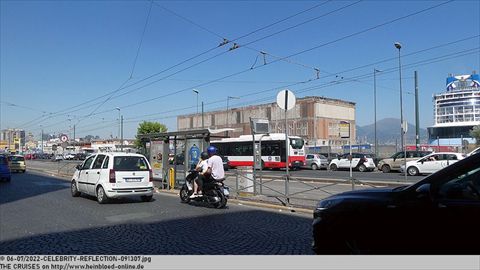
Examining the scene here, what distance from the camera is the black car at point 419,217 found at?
11.8 feet

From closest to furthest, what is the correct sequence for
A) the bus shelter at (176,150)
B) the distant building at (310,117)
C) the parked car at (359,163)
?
1. the bus shelter at (176,150)
2. the parked car at (359,163)
3. the distant building at (310,117)

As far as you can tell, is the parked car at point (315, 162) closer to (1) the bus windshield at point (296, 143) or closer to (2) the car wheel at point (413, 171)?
(1) the bus windshield at point (296, 143)

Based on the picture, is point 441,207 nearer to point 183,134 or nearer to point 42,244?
point 42,244

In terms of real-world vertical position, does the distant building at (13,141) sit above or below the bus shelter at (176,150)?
above

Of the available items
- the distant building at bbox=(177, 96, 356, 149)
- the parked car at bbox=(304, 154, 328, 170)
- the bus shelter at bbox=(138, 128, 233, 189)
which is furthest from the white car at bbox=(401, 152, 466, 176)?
the distant building at bbox=(177, 96, 356, 149)

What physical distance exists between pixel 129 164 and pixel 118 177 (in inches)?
23.6

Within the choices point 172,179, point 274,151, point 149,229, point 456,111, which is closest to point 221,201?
point 149,229

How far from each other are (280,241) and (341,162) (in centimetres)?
3224

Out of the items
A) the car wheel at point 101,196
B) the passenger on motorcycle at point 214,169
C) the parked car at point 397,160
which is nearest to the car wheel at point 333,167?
the parked car at point 397,160

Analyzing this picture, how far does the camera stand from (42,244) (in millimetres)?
7047

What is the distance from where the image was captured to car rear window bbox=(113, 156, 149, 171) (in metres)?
13.2

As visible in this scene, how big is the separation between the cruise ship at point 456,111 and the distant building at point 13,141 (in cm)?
9617

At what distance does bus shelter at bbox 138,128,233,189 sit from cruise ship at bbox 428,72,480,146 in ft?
285

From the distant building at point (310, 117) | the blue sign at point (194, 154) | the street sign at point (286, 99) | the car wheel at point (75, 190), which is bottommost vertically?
the car wheel at point (75, 190)
